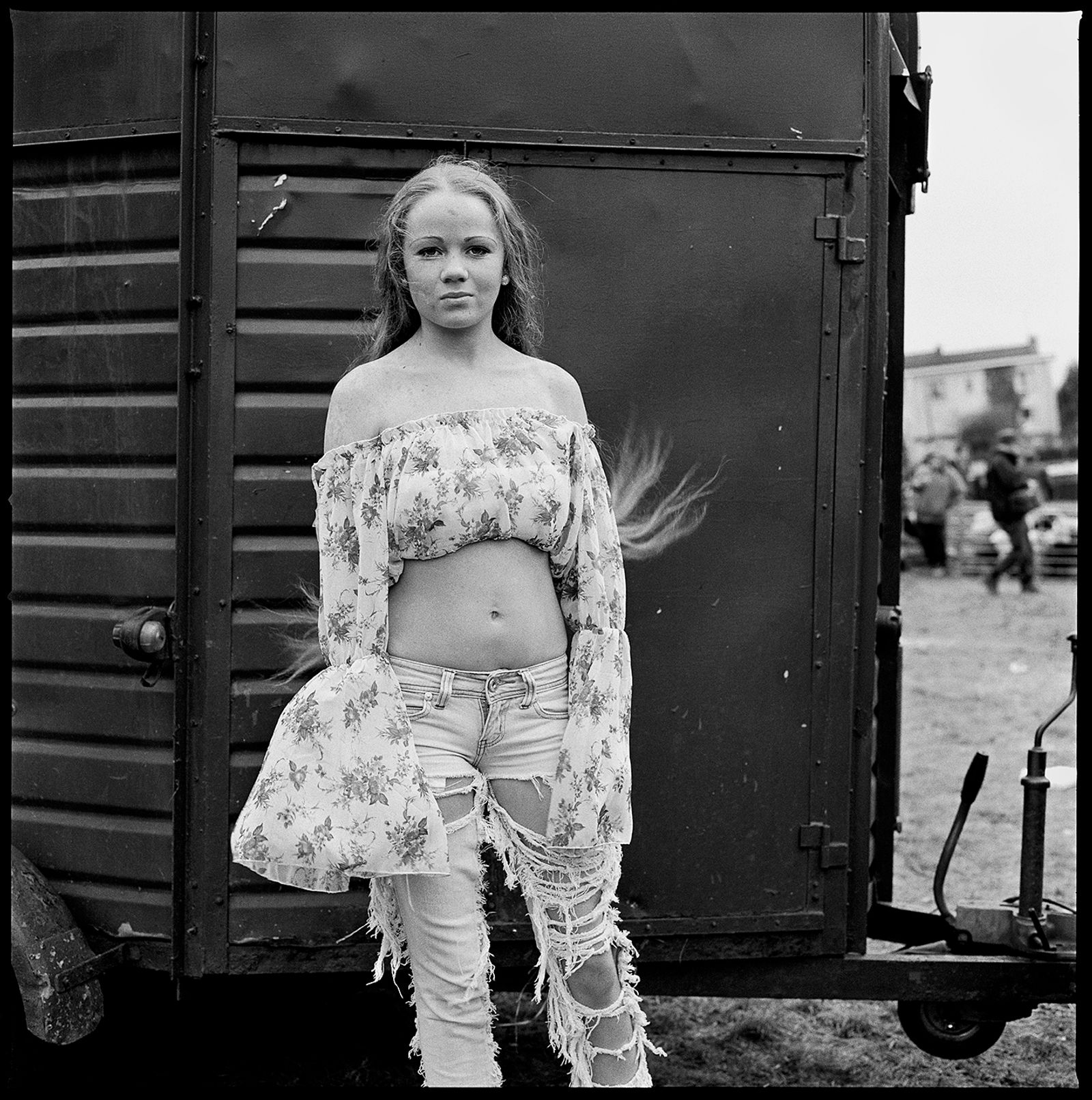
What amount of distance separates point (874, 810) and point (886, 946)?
1.08 m

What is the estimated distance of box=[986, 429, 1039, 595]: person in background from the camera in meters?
16.0

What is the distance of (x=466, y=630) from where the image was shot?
8.17ft

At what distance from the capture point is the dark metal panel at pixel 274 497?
10.2ft

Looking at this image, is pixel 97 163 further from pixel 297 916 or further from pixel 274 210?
pixel 297 916

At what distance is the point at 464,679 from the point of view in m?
2.49

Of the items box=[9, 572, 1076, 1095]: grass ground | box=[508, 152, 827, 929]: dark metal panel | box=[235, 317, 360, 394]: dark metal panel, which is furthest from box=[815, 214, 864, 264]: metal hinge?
box=[9, 572, 1076, 1095]: grass ground

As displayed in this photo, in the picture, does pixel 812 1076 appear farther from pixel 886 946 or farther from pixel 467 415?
pixel 467 415

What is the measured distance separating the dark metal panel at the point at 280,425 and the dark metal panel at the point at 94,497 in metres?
0.24

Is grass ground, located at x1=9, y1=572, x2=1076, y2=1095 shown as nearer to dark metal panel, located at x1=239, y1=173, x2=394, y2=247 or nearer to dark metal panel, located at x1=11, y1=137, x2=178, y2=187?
dark metal panel, located at x1=239, y1=173, x2=394, y2=247

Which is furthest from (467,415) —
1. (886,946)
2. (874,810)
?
(886,946)

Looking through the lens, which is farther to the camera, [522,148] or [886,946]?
[886,946]

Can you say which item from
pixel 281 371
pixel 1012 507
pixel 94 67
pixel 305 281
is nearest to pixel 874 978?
pixel 281 371

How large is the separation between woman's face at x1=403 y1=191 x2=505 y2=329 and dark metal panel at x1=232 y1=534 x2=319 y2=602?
824 millimetres

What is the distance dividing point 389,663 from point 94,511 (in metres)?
1.18
